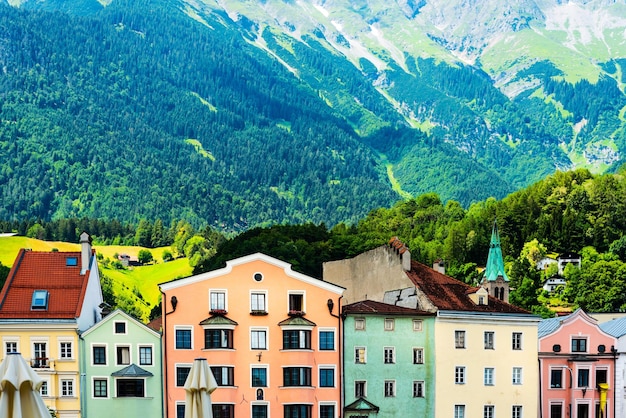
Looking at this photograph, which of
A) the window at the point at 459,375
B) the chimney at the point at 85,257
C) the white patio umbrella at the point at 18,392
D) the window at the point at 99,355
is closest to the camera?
the white patio umbrella at the point at 18,392

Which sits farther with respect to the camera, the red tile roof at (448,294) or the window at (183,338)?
the red tile roof at (448,294)

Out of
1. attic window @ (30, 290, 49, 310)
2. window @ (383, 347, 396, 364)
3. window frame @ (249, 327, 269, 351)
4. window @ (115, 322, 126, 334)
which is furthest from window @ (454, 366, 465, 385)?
attic window @ (30, 290, 49, 310)

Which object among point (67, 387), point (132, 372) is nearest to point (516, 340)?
point (132, 372)

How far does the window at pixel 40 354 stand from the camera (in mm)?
82375

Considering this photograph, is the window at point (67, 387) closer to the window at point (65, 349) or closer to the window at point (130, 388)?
the window at point (65, 349)

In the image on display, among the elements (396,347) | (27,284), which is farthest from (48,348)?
(396,347)

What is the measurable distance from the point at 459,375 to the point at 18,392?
60503 mm

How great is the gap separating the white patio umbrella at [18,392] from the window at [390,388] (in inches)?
2257

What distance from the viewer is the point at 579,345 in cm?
9156

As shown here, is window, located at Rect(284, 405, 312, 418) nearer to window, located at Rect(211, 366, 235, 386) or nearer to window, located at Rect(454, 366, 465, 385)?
window, located at Rect(211, 366, 235, 386)

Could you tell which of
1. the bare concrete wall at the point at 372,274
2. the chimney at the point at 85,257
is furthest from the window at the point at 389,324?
the chimney at the point at 85,257

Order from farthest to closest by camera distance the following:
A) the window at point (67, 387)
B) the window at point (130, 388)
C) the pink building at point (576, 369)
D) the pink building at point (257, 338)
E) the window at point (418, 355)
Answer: the pink building at point (576, 369)
the window at point (418, 355)
the pink building at point (257, 338)
the window at point (130, 388)
the window at point (67, 387)

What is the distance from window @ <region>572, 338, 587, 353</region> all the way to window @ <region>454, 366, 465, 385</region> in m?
9.30

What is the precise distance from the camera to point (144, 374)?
3260 inches
